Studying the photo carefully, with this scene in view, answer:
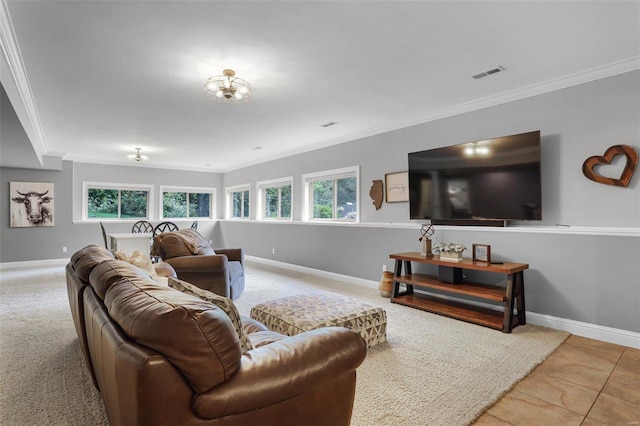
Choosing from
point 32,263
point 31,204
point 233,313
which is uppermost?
point 31,204

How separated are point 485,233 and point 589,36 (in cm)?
206

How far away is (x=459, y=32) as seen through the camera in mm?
2492

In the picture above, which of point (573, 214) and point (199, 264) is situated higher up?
point (573, 214)

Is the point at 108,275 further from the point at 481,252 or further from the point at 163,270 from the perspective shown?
the point at 481,252

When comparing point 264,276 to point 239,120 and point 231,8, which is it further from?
point 231,8

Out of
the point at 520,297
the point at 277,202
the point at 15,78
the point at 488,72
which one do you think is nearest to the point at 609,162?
the point at 488,72

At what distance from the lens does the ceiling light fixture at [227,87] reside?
3.18 m

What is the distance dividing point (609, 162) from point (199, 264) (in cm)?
418

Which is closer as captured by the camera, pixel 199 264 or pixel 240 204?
pixel 199 264

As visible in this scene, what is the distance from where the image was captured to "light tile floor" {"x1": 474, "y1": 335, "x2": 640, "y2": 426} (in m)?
1.89

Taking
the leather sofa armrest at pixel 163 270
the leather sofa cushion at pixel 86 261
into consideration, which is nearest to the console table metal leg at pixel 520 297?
the leather sofa armrest at pixel 163 270

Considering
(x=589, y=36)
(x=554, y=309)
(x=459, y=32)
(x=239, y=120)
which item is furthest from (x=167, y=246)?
(x=589, y=36)

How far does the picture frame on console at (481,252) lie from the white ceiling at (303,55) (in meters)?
1.64

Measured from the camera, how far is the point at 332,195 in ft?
20.3
